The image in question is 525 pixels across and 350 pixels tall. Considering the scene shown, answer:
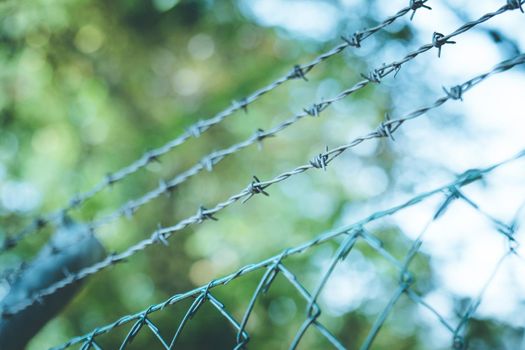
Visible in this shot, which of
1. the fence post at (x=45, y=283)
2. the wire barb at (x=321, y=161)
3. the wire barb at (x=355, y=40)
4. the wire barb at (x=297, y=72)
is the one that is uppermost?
the fence post at (x=45, y=283)

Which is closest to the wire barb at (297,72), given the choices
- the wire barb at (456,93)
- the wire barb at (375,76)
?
the wire barb at (375,76)

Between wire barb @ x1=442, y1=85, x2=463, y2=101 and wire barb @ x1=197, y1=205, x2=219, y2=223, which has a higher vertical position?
wire barb @ x1=197, y1=205, x2=219, y2=223

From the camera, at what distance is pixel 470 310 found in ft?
3.34

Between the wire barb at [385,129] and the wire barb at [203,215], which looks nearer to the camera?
the wire barb at [385,129]

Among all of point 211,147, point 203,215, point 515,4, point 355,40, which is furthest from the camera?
point 211,147

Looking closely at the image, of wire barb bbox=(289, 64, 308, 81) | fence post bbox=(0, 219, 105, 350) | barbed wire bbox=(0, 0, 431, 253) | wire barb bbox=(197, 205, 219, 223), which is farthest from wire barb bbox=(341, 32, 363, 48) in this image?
fence post bbox=(0, 219, 105, 350)

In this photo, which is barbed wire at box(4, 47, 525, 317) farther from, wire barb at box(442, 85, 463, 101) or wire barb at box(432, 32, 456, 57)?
wire barb at box(432, 32, 456, 57)

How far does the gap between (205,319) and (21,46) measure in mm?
3349

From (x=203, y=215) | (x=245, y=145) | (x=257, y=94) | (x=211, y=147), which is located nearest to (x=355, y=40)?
(x=257, y=94)

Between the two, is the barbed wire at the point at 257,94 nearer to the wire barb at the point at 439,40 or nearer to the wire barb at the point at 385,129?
the wire barb at the point at 439,40

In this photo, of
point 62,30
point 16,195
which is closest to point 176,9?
point 62,30

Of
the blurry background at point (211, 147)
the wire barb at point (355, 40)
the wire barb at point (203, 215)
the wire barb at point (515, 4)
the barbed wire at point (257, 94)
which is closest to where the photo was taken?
the wire barb at point (515, 4)

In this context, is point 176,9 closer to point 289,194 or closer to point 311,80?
point 311,80

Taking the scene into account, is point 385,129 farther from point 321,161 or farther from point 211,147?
point 211,147
